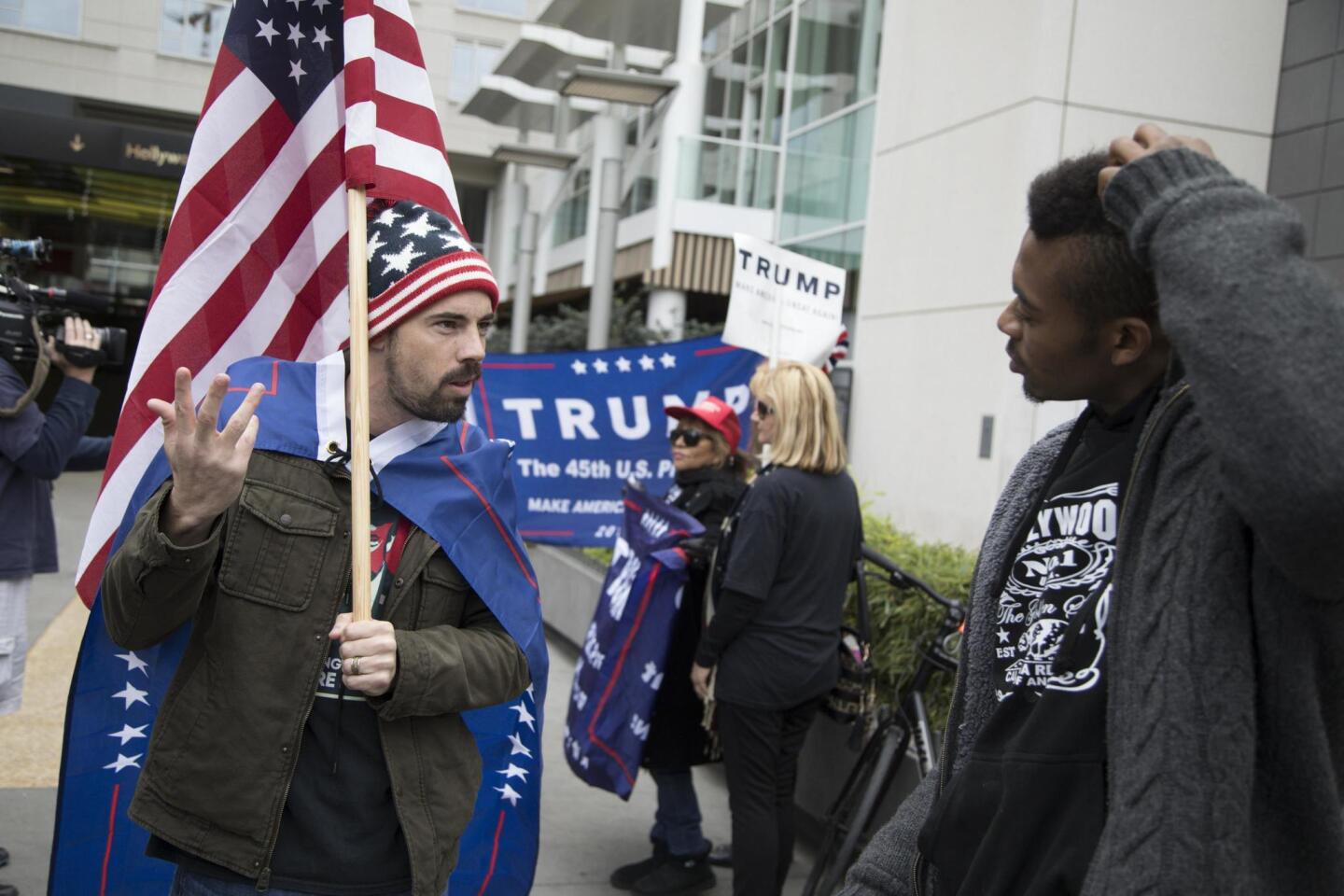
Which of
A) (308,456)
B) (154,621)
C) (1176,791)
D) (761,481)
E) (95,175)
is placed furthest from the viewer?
(95,175)

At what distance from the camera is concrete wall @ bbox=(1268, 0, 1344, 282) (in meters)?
8.50

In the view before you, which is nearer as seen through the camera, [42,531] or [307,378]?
[307,378]

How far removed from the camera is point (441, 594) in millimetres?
2537

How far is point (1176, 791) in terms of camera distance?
1354 millimetres

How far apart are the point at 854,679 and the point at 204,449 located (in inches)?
128

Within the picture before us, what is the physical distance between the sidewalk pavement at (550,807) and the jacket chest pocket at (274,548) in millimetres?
2803

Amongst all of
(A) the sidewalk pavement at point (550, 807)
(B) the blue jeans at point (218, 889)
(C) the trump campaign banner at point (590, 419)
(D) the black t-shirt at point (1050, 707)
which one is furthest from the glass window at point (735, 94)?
(D) the black t-shirt at point (1050, 707)

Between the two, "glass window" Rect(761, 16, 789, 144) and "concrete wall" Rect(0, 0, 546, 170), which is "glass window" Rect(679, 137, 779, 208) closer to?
"glass window" Rect(761, 16, 789, 144)

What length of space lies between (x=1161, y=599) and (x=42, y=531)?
14.6 ft

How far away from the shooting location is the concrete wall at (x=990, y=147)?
8.59 meters

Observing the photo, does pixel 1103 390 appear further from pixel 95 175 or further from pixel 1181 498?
pixel 95 175

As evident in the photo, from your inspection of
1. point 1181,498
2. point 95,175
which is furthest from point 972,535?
point 95,175

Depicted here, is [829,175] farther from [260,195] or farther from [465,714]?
[465,714]

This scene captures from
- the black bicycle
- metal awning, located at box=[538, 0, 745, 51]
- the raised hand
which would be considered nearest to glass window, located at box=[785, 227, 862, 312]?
metal awning, located at box=[538, 0, 745, 51]
